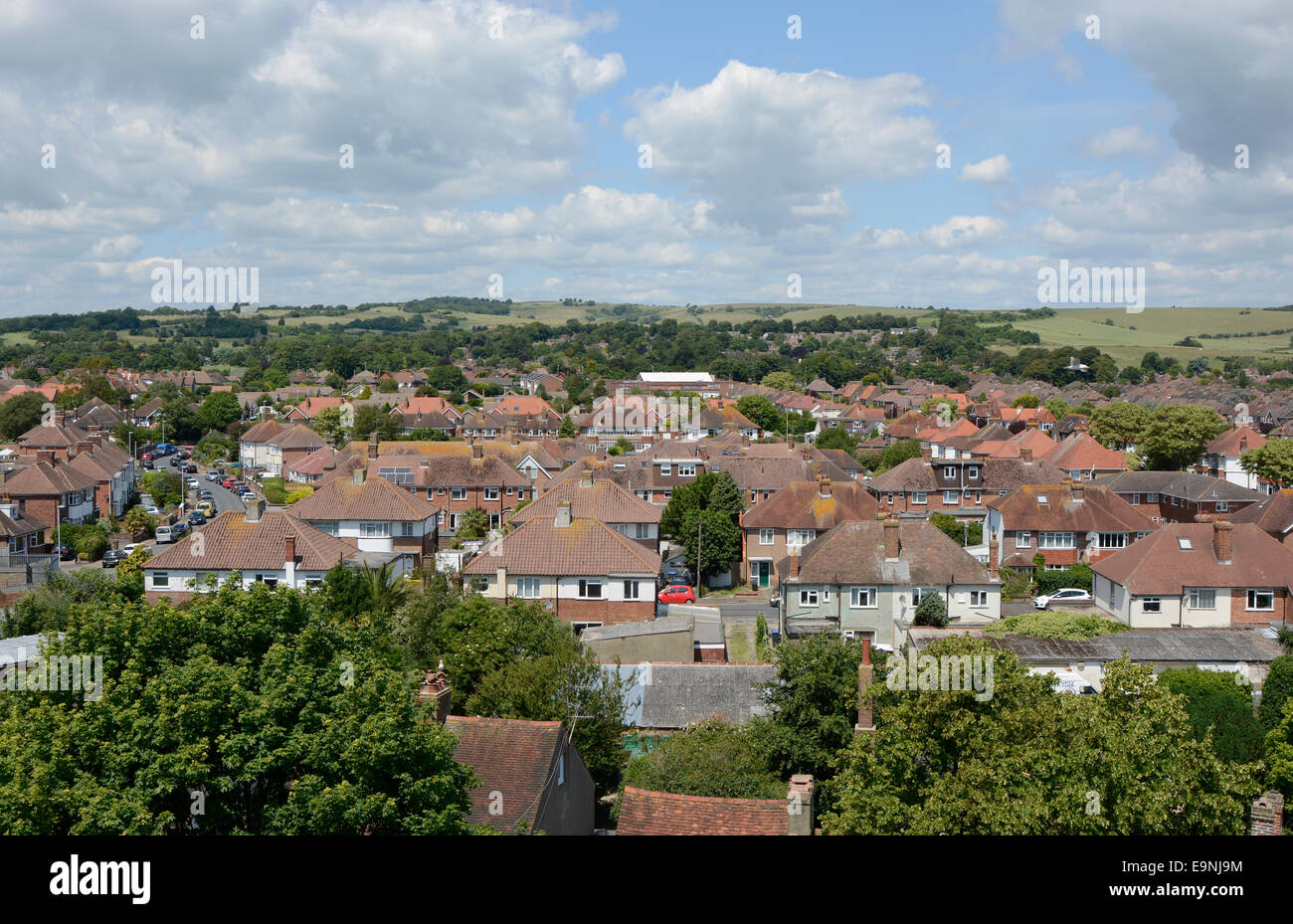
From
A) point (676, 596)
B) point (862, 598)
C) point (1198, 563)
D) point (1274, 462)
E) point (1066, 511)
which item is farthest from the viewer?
point (1274, 462)

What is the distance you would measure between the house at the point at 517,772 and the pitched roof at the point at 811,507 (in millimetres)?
32713

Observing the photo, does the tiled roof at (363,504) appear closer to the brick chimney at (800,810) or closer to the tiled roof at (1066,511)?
the tiled roof at (1066,511)

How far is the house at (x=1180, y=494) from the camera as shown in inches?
2335

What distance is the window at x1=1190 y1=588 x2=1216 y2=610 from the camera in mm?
38531

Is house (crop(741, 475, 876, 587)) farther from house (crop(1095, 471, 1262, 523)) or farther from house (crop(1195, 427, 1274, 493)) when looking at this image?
house (crop(1195, 427, 1274, 493))

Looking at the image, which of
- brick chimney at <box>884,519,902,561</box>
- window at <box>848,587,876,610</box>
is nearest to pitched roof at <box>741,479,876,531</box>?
brick chimney at <box>884,519,902,561</box>

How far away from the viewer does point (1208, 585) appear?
38.3 meters

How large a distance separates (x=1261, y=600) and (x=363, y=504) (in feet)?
121

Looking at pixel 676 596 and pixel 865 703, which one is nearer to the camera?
pixel 865 703

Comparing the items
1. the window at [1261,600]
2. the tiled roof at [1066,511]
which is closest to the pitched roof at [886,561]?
the window at [1261,600]

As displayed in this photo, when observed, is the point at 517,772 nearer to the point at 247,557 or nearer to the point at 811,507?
the point at 247,557

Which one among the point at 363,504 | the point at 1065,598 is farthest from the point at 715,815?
the point at 363,504

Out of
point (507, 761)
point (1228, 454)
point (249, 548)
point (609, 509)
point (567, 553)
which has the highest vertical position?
point (1228, 454)
